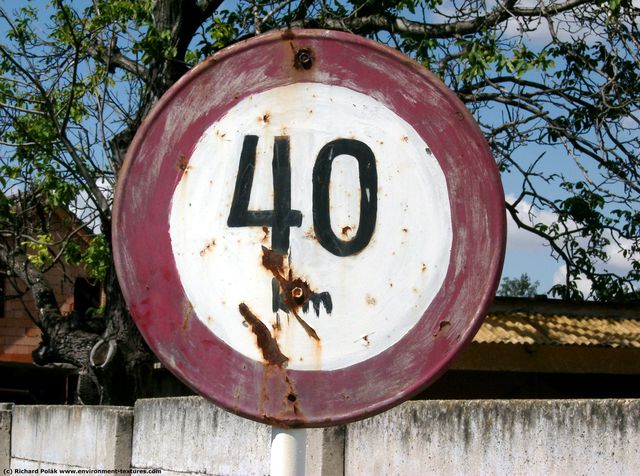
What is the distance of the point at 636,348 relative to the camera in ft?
31.0

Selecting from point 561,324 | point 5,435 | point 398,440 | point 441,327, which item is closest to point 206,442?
point 398,440

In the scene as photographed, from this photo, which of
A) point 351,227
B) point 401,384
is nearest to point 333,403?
point 401,384

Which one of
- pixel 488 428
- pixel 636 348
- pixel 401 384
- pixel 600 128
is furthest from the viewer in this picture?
pixel 636 348

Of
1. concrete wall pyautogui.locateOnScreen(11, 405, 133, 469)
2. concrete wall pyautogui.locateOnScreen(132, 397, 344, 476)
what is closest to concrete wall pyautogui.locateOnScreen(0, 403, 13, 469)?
concrete wall pyautogui.locateOnScreen(11, 405, 133, 469)

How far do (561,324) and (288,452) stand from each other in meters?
8.68

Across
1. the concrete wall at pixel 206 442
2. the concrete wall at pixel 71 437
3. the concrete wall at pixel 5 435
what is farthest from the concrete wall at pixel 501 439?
the concrete wall at pixel 5 435

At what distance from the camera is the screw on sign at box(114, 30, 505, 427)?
4.96 ft

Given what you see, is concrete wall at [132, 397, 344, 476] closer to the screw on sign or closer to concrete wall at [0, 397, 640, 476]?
concrete wall at [0, 397, 640, 476]

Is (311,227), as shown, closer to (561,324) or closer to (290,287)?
(290,287)

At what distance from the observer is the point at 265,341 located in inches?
61.1

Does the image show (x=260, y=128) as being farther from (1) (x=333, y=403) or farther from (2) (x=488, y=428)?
(2) (x=488, y=428)

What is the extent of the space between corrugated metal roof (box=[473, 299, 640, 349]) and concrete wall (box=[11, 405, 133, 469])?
4.13 m

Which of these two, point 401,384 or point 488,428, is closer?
point 401,384

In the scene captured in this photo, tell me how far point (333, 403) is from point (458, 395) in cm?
837
